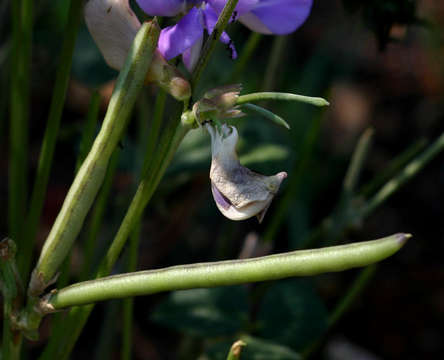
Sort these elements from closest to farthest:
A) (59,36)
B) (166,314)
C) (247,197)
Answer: (247,197) → (166,314) → (59,36)

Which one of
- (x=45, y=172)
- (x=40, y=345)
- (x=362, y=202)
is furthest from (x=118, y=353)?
(x=45, y=172)

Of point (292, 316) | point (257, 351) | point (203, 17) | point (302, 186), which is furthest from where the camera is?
point (302, 186)

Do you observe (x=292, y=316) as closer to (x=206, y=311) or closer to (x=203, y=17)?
(x=206, y=311)

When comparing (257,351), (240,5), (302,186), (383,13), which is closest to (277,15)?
(240,5)

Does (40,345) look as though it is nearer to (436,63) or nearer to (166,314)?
(166,314)

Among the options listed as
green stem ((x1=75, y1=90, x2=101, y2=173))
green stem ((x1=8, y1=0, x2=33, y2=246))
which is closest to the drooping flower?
green stem ((x1=75, y1=90, x2=101, y2=173))

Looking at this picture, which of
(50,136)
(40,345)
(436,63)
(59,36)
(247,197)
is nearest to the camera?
(247,197)

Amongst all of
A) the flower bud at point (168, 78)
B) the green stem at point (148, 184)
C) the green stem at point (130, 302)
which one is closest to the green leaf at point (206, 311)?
the green stem at point (130, 302)
